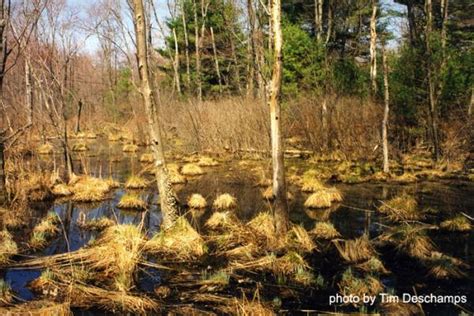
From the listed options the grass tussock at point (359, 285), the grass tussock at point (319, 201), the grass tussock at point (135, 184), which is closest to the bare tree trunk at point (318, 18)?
the grass tussock at point (135, 184)

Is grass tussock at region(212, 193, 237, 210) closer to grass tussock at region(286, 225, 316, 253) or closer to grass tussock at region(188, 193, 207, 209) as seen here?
grass tussock at region(188, 193, 207, 209)

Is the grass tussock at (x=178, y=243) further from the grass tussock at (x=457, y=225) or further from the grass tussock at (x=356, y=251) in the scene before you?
the grass tussock at (x=457, y=225)

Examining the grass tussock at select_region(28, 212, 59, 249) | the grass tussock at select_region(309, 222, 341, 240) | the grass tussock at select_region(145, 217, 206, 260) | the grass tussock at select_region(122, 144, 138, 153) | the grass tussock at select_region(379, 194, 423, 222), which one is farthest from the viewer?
the grass tussock at select_region(122, 144, 138, 153)

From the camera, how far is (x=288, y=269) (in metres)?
6.87

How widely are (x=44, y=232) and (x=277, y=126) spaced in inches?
204

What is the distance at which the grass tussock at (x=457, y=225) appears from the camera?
29.8ft

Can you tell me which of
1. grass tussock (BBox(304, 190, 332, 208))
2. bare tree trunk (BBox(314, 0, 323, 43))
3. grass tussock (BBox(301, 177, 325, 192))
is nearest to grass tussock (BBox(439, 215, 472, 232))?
grass tussock (BBox(304, 190, 332, 208))

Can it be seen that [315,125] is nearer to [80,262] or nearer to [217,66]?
[217,66]

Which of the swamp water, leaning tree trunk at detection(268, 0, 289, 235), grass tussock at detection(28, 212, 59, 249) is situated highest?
leaning tree trunk at detection(268, 0, 289, 235)

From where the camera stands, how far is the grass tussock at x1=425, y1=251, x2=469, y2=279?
6.71m

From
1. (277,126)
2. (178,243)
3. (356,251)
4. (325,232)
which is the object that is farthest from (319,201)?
(178,243)

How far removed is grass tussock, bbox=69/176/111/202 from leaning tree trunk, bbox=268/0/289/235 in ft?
21.7

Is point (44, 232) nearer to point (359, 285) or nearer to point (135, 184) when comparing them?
point (135, 184)

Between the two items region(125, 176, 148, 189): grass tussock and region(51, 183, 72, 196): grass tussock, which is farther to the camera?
region(125, 176, 148, 189): grass tussock
